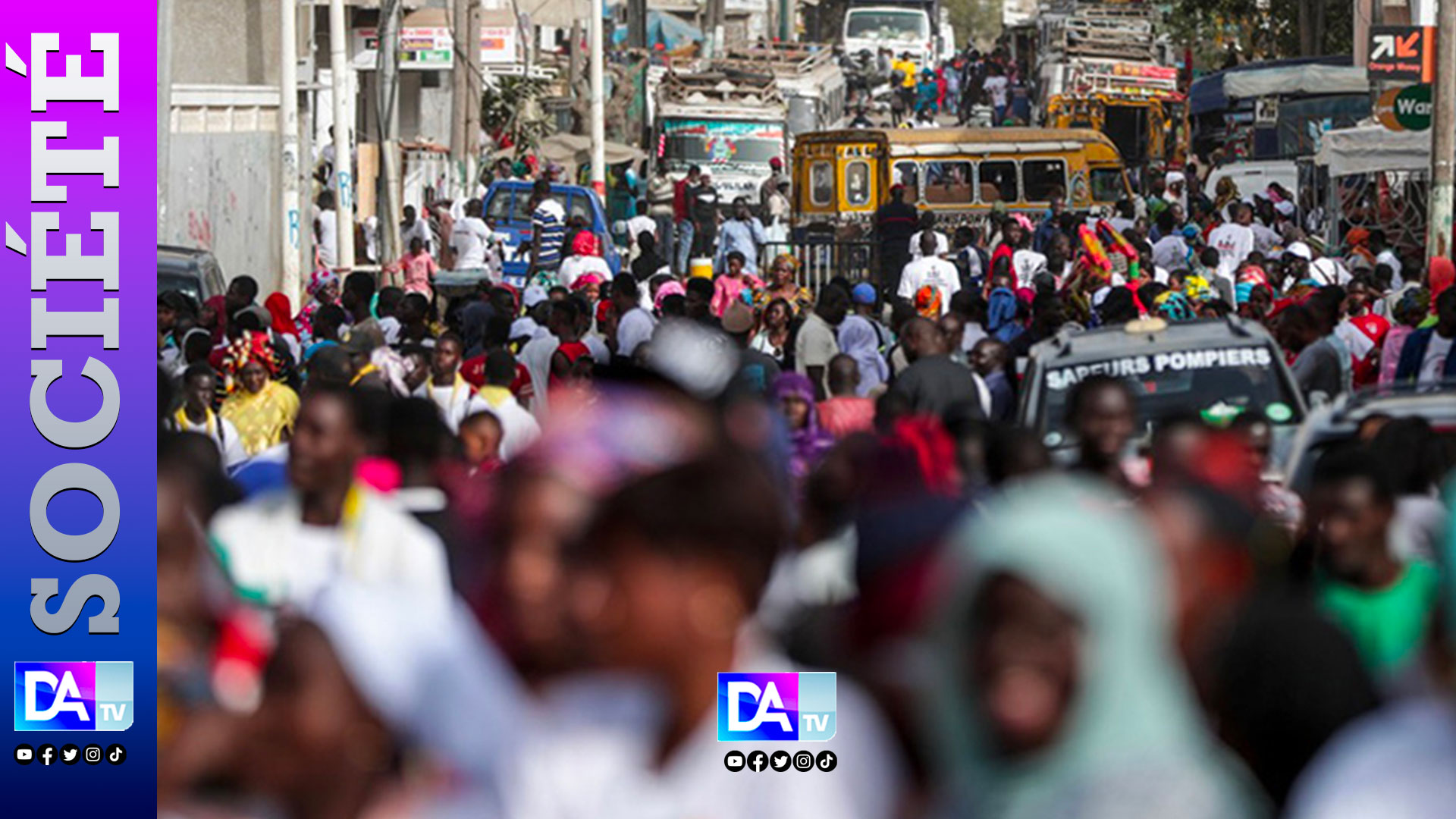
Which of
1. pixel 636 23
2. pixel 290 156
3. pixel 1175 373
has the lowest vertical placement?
pixel 1175 373

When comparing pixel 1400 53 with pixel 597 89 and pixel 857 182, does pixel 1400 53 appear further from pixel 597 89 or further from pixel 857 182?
pixel 597 89

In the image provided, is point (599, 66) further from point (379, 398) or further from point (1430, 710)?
point (1430, 710)

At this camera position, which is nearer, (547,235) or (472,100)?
(547,235)

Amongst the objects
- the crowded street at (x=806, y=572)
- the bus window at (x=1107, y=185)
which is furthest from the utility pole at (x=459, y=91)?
the crowded street at (x=806, y=572)

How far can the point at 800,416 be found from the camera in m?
8.87

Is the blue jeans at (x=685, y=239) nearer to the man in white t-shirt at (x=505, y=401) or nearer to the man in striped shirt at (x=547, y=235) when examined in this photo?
the man in striped shirt at (x=547, y=235)

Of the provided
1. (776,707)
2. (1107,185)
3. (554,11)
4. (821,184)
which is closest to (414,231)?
(821,184)

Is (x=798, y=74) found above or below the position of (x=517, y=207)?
above

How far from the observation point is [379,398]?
6480 mm

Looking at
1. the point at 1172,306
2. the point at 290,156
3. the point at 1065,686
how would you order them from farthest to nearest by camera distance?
the point at 290,156, the point at 1172,306, the point at 1065,686

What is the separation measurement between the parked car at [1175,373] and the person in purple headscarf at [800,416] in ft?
3.46

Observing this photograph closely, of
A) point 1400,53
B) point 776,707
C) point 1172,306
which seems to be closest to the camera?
point 776,707

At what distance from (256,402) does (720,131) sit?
28.1m

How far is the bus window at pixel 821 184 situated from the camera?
31.2 metres
